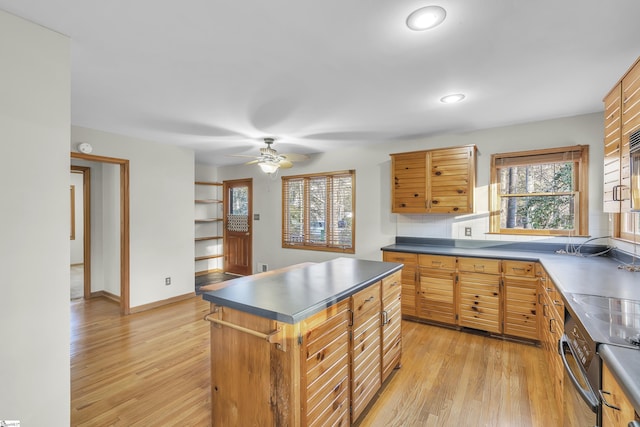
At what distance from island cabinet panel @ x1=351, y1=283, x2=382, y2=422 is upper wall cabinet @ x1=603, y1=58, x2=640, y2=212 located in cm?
174

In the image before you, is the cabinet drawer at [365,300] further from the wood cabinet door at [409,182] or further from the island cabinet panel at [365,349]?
the wood cabinet door at [409,182]

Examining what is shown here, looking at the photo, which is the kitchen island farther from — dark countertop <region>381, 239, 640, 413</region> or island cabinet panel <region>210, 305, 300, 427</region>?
dark countertop <region>381, 239, 640, 413</region>

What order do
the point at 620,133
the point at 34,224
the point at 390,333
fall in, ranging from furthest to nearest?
the point at 390,333 → the point at 620,133 → the point at 34,224

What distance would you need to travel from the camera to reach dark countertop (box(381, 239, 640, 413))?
89cm

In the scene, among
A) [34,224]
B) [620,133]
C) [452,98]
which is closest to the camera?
[34,224]

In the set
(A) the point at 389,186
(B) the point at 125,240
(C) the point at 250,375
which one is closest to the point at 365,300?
(C) the point at 250,375

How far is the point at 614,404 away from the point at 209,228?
6558mm

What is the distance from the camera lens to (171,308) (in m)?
4.18

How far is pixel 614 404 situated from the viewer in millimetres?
944

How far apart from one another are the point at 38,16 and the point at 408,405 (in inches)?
A: 128

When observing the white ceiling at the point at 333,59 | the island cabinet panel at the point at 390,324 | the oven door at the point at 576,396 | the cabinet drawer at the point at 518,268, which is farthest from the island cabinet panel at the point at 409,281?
the oven door at the point at 576,396

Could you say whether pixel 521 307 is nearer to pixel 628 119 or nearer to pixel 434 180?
pixel 434 180

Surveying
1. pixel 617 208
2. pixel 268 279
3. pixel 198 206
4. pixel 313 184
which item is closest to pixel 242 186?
pixel 198 206

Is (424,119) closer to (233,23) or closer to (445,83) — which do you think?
(445,83)
